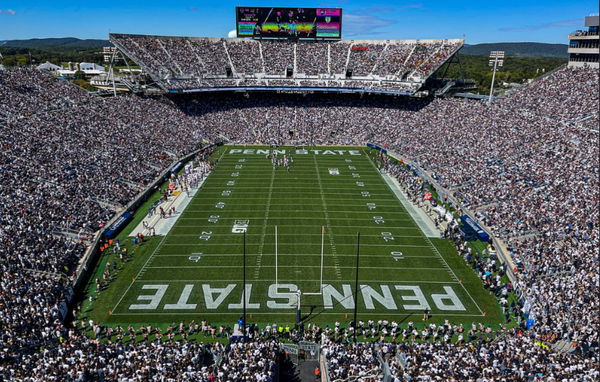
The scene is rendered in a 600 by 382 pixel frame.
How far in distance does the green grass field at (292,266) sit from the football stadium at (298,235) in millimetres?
133

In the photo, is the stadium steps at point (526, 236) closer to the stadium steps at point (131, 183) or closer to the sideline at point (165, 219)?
the sideline at point (165, 219)

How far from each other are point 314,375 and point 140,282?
34.3 ft

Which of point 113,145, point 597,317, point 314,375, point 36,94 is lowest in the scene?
point 314,375

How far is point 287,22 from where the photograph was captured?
6450 cm

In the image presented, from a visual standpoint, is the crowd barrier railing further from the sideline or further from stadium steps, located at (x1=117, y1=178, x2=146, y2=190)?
stadium steps, located at (x1=117, y1=178, x2=146, y2=190)

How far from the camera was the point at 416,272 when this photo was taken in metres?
22.4

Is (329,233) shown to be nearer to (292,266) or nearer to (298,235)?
(298,235)

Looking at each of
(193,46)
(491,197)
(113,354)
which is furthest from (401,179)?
(193,46)

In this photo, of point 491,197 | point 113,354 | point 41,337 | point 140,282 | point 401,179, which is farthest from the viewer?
point 401,179

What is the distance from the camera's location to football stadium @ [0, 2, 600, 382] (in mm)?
15484

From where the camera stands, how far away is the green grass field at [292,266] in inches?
762

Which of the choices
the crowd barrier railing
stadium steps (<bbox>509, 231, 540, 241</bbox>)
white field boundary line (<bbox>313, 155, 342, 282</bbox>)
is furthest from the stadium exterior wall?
stadium steps (<bbox>509, 231, 540, 241</bbox>)

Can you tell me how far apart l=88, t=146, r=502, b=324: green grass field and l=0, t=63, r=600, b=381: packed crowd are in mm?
2132

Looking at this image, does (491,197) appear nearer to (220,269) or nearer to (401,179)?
(401,179)
